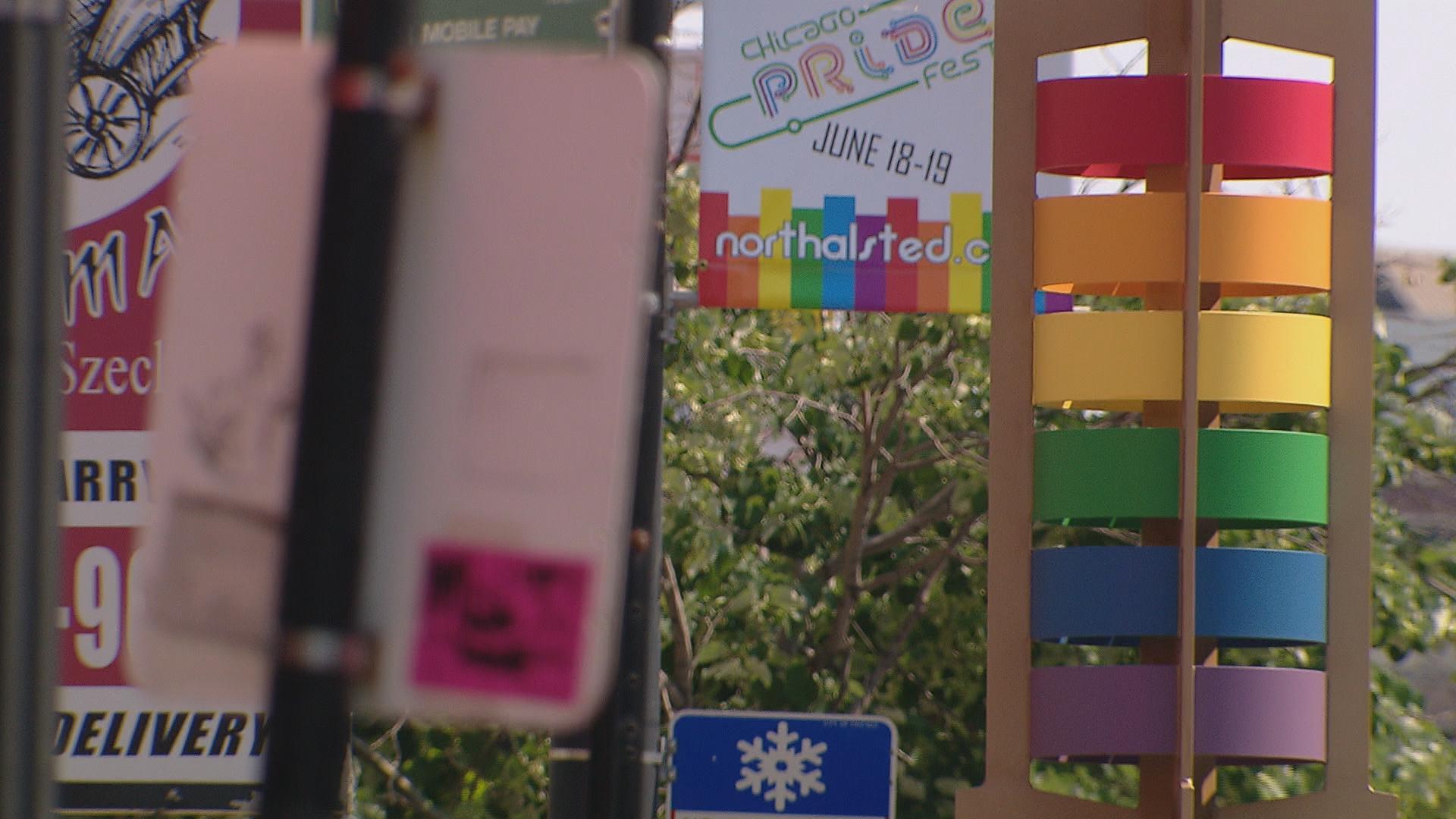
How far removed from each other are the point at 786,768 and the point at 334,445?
5.31m

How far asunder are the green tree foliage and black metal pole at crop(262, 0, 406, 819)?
9466 millimetres

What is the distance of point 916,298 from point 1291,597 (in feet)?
8.14

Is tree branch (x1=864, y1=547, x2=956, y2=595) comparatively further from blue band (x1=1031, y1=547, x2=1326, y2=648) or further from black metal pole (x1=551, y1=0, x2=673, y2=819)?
black metal pole (x1=551, y1=0, x2=673, y2=819)

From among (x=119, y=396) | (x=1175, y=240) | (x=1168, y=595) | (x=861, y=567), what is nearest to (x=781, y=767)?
(x=119, y=396)

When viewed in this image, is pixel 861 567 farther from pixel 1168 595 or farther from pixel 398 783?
pixel 1168 595

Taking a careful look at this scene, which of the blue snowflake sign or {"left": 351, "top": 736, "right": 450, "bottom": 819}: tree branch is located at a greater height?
the blue snowflake sign

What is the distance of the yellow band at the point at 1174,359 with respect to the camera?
32.4ft

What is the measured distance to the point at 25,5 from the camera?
10.5 feet

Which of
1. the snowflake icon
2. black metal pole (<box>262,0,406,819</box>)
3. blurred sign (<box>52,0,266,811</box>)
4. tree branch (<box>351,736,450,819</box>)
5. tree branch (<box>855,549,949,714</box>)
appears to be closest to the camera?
black metal pole (<box>262,0,406,819</box>)

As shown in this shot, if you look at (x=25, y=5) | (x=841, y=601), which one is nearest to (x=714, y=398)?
(x=841, y=601)

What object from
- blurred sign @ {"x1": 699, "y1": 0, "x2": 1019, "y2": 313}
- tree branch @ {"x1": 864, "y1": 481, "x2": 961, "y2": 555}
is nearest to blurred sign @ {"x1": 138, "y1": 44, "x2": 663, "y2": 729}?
blurred sign @ {"x1": 699, "y1": 0, "x2": 1019, "y2": 313}

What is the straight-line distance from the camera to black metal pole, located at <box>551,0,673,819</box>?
6.20 meters

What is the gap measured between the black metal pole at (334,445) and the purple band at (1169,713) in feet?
25.0

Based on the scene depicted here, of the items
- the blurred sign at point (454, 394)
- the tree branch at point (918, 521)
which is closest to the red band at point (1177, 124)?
the tree branch at point (918, 521)
